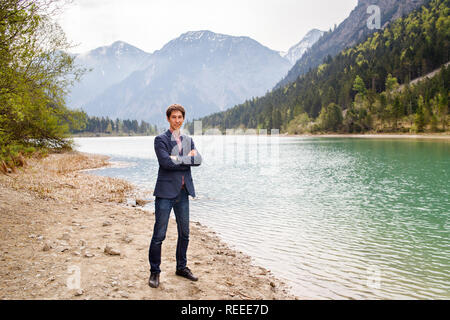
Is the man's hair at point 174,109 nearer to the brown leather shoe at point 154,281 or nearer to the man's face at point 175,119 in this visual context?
the man's face at point 175,119

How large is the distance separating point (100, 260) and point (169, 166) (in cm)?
374

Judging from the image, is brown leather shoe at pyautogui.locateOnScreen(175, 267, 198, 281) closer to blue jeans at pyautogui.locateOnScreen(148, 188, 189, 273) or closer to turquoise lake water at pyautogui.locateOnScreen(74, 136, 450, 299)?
blue jeans at pyautogui.locateOnScreen(148, 188, 189, 273)

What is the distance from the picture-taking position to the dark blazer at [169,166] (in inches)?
232

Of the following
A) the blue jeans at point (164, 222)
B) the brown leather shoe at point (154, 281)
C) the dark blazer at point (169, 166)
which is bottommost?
the brown leather shoe at point (154, 281)

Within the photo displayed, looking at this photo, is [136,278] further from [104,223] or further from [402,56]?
[402,56]

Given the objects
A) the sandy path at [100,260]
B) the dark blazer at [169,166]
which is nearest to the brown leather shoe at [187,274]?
the sandy path at [100,260]

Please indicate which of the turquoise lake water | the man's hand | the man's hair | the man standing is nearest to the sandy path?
the man standing

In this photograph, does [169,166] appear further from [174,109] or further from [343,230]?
[343,230]

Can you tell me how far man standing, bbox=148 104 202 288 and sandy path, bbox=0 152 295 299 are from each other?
0.91m

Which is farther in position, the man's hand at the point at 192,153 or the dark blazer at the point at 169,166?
the man's hand at the point at 192,153

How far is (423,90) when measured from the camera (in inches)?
4336

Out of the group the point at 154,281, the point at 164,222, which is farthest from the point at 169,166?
the point at 154,281

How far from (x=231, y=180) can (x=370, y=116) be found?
113 metres

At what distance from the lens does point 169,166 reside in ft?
19.2
